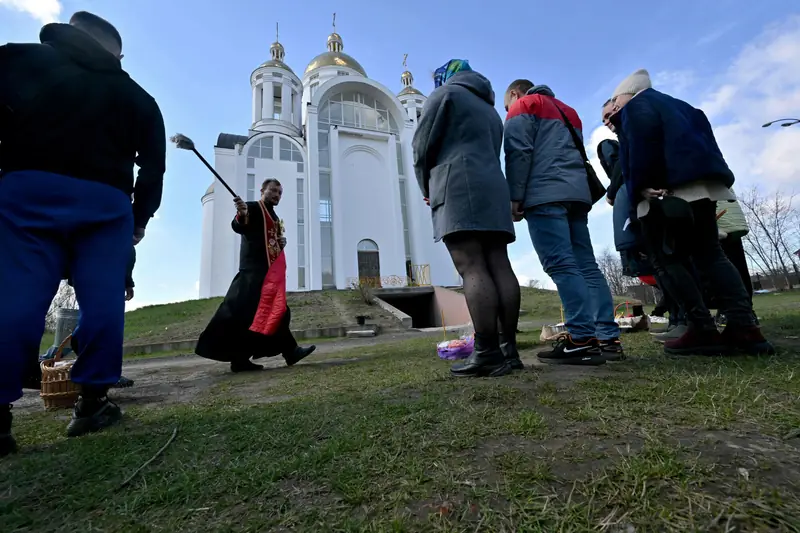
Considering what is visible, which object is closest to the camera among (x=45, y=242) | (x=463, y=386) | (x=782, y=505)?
(x=782, y=505)

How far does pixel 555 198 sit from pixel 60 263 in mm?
2906

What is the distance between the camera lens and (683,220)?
2352 millimetres

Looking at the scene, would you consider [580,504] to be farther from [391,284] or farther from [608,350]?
[391,284]

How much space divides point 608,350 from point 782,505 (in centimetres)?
208

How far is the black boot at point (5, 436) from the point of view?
4.82 feet

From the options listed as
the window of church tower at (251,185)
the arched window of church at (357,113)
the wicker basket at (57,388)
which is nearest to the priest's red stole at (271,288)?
the wicker basket at (57,388)

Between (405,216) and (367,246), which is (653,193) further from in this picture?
(405,216)

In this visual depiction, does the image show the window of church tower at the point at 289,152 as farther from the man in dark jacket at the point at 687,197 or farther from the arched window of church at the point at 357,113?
the man in dark jacket at the point at 687,197

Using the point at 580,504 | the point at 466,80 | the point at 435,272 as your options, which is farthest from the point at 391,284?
the point at 580,504

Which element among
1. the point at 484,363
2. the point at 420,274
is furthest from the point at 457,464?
the point at 420,274

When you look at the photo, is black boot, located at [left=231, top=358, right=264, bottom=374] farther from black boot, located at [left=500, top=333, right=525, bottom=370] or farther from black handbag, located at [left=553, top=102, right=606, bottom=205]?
black handbag, located at [left=553, top=102, right=606, bottom=205]

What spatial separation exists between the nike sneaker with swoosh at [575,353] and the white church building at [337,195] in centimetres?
2305

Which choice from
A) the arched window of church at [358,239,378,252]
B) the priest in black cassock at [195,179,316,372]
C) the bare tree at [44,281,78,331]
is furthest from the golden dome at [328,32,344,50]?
the priest in black cassock at [195,179,316,372]

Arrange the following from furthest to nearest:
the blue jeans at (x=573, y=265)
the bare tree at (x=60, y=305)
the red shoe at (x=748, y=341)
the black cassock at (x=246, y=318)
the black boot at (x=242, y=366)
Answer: the bare tree at (x=60, y=305) → the black boot at (x=242, y=366) → the black cassock at (x=246, y=318) → the blue jeans at (x=573, y=265) → the red shoe at (x=748, y=341)
